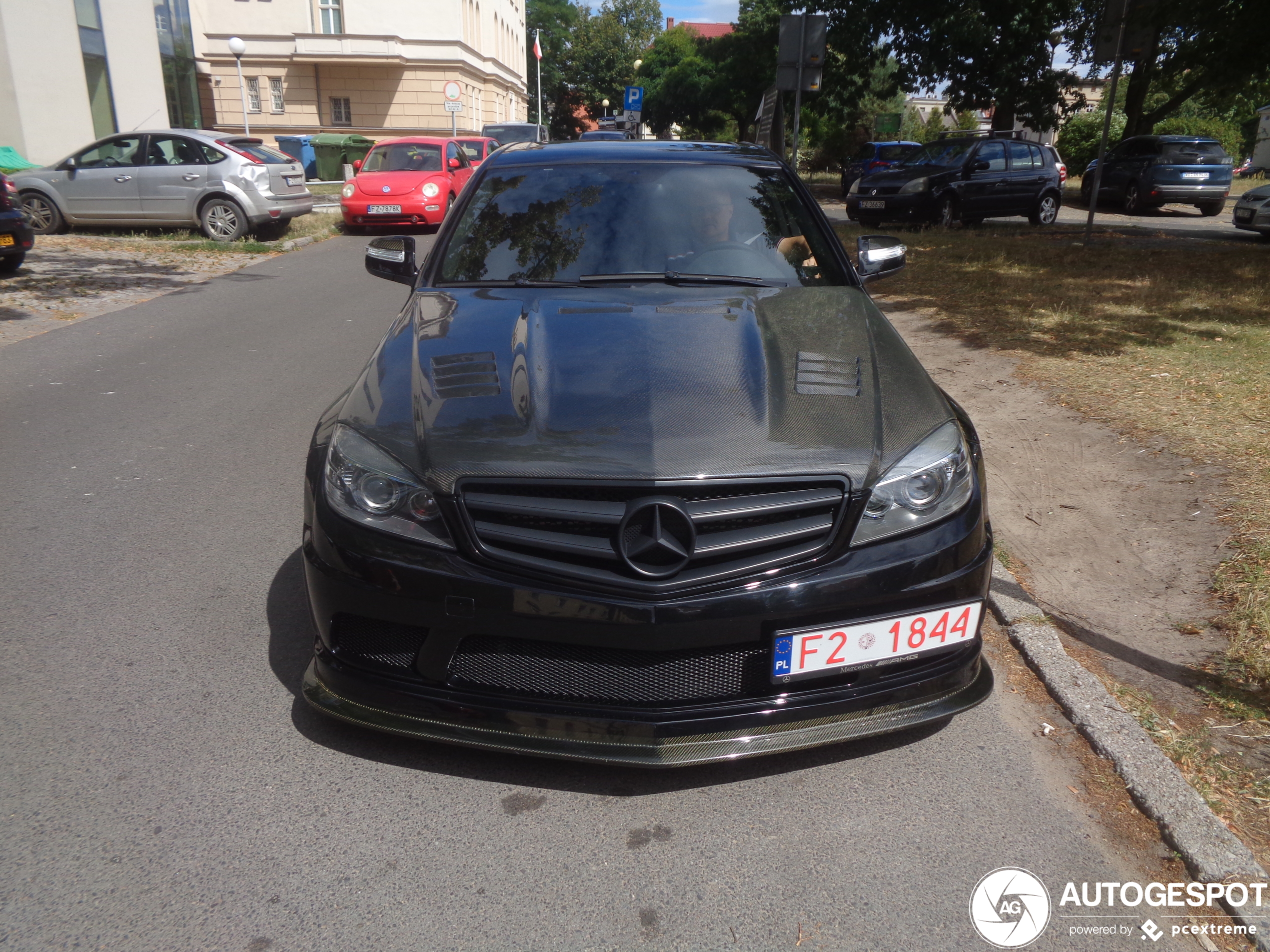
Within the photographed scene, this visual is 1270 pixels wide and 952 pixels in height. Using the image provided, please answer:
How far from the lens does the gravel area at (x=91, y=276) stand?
9.77m

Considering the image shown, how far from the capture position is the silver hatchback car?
49.2ft

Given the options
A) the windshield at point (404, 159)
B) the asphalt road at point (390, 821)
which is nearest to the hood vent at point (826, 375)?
the asphalt road at point (390, 821)

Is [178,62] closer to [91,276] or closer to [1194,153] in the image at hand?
[91,276]

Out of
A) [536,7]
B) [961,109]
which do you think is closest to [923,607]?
[961,109]

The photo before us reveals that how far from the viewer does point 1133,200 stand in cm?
2236

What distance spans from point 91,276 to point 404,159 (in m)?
7.11

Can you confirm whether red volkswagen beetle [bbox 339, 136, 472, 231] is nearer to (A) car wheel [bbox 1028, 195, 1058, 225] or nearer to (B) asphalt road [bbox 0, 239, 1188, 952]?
(A) car wheel [bbox 1028, 195, 1058, 225]

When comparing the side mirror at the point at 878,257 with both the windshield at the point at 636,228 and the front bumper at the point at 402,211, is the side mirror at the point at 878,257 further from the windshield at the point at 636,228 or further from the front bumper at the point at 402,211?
the front bumper at the point at 402,211

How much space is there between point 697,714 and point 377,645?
86cm

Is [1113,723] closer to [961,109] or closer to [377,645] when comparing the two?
[377,645]

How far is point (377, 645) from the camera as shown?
2602 millimetres

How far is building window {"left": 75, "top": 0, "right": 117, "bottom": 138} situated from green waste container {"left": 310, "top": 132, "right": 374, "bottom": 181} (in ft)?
22.9

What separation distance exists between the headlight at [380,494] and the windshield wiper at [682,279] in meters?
1.31

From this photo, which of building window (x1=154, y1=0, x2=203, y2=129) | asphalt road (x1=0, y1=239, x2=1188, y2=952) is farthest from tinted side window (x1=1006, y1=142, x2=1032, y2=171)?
building window (x1=154, y1=0, x2=203, y2=129)
